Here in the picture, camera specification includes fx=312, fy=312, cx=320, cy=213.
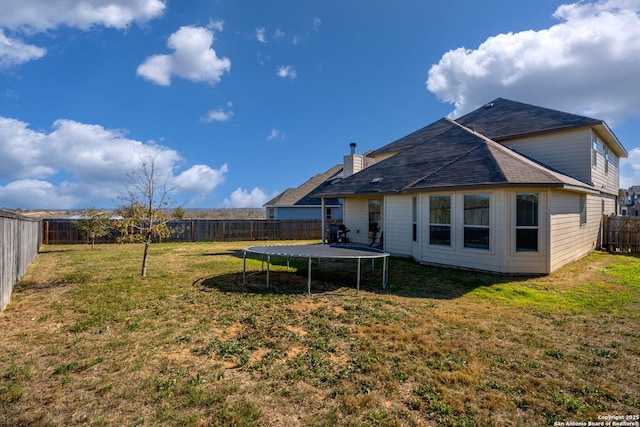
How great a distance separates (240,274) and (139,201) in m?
3.61

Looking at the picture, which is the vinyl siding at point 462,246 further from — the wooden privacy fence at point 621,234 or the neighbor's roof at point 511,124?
the wooden privacy fence at point 621,234

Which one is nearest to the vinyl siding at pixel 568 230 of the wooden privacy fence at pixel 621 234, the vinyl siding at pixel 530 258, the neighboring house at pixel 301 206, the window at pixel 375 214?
the vinyl siding at pixel 530 258

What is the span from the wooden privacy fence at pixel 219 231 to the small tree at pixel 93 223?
2.09 meters

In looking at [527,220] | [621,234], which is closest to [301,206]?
[527,220]

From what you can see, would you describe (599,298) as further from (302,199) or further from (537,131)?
(302,199)

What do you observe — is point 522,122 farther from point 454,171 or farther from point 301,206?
point 301,206

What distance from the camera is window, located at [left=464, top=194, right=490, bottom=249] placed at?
28.3 feet

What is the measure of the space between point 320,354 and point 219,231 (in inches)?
741

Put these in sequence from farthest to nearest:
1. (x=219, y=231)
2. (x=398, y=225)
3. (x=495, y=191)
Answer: (x=219, y=231)
(x=398, y=225)
(x=495, y=191)

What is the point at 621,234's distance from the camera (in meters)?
14.0

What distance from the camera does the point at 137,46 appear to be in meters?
10.8

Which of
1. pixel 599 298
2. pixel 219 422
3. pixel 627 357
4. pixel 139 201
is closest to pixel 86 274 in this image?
pixel 139 201

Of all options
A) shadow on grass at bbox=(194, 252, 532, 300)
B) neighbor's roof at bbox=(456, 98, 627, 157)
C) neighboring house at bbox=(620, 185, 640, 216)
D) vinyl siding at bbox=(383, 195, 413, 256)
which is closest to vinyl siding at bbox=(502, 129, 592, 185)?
neighbor's roof at bbox=(456, 98, 627, 157)

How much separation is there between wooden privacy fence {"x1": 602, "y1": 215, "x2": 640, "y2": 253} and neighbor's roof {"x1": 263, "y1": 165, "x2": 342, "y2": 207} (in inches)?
637
